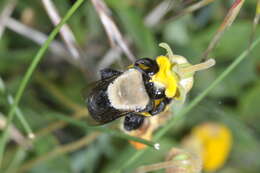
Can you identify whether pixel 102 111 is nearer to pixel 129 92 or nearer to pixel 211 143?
pixel 129 92

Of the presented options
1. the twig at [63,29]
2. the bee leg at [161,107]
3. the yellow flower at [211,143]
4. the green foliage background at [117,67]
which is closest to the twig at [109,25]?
the twig at [63,29]

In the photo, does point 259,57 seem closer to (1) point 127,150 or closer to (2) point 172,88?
(1) point 127,150

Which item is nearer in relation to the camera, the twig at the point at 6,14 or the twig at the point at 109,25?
the twig at the point at 109,25

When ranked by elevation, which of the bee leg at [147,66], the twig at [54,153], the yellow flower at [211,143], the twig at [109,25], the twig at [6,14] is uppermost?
the twig at [6,14]

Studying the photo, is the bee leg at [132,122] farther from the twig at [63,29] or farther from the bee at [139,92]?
the twig at [63,29]

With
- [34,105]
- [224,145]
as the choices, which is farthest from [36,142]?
[224,145]

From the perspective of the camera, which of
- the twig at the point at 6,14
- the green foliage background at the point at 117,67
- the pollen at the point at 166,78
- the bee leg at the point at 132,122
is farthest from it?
the green foliage background at the point at 117,67
